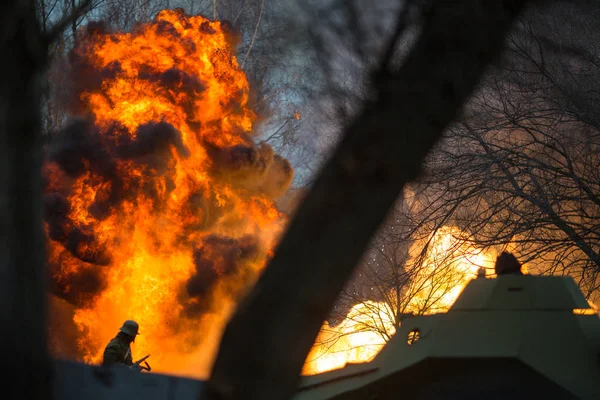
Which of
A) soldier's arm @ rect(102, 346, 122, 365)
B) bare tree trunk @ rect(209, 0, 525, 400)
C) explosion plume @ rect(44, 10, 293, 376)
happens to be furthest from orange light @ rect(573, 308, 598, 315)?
explosion plume @ rect(44, 10, 293, 376)

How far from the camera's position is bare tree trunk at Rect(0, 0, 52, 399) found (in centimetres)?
299

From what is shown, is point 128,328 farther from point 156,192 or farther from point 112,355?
point 156,192

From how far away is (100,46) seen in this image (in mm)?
15320

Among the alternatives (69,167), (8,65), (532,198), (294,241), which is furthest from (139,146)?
(294,241)

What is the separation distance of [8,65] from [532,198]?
906 centimetres

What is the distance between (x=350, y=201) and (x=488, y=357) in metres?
3.34

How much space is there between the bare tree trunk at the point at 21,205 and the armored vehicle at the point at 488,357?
239cm

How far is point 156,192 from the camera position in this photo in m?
14.0

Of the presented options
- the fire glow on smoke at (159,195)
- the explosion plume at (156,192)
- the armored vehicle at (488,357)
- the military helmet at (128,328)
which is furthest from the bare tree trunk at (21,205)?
the fire glow on smoke at (159,195)

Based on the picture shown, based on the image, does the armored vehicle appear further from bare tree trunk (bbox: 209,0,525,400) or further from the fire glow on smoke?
the fire glow on smoke

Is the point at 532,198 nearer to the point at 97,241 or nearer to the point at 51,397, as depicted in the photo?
the point at 97,241

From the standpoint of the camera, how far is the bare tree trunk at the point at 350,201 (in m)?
1.95

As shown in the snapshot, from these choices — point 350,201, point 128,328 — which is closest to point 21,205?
point 350,201

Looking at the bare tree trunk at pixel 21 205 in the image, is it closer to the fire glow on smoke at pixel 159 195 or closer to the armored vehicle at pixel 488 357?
the armored vehicle at pixel 488 357
